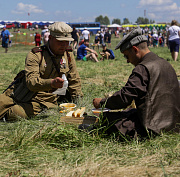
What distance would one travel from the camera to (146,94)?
9.73 ft

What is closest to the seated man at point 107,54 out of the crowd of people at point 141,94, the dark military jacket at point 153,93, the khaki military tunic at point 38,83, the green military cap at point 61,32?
the khaki military tunic at point 38,83

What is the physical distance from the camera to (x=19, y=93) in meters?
4.43

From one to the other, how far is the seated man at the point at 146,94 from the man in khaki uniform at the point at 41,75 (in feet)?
4.44

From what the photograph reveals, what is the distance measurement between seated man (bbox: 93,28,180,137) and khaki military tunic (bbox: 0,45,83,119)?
138 cm

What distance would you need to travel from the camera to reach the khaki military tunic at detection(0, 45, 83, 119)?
4133 mm

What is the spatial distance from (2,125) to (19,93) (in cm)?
63

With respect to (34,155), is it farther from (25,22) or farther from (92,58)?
(25,22)

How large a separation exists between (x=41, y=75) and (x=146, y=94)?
85.0 inches

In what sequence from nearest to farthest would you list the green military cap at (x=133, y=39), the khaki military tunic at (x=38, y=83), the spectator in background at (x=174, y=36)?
the green military cap at (x=133, y=39)
the khaki military tunic at (x=38, y=83)
the spectator in background at (x=174, y=36)

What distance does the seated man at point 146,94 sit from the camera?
9.62 ft

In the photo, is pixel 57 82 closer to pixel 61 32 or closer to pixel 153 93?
pixel 61 32

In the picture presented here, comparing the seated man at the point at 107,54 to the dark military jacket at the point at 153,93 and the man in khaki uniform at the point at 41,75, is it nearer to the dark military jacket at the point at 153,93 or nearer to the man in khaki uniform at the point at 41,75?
the man in khaki uniform at the point at 41,75

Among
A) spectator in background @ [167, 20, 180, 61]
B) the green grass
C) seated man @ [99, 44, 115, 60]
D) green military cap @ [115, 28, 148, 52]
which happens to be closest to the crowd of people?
green military cap @ [115, 28, 148, 52]

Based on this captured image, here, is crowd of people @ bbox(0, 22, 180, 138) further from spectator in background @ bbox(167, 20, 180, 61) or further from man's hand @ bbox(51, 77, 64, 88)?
spectator in background @ bbox(167, 20, 180, 61)
